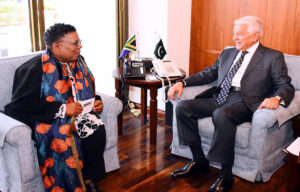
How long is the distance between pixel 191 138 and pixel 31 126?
3.69 feet

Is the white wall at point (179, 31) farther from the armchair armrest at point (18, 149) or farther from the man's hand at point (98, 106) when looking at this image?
the armchair armrest at point (18, 149)

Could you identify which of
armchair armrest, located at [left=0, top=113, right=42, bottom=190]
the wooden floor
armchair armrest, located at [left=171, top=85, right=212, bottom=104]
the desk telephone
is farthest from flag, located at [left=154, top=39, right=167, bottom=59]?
armchair armrest, located at [left=0, top=113, right=42, bottom=190]

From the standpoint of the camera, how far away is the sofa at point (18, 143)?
2.14 m

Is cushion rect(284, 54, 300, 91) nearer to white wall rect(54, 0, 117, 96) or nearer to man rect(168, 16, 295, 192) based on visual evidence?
man rect(168, 16, 295, 192)

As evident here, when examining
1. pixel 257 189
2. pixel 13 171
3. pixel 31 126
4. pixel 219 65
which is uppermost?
pixel 219 65

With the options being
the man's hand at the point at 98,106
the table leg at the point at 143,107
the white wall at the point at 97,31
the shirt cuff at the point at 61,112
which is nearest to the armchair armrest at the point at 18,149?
the shirt cuff at the point at 61,112

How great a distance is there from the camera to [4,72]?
2521 mm

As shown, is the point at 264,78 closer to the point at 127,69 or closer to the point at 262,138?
the point at 262,138

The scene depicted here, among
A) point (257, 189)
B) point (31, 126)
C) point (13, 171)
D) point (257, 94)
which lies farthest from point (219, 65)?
point (13, 171)

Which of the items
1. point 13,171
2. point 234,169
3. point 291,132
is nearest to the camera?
point 13,171

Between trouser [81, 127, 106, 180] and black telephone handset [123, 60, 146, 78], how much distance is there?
2.65 feet

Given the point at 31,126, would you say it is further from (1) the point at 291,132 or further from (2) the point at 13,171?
(1) the point at 291,132

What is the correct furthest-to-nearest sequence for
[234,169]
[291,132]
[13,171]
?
[291,132]
[234,169]
[13,171]

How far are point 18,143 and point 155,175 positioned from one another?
1.06 meters
